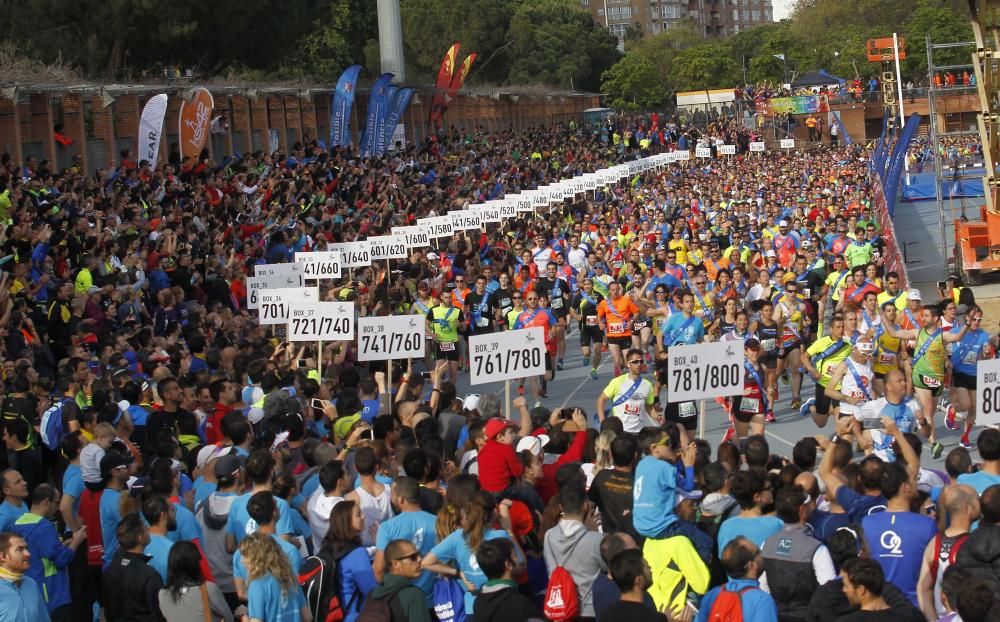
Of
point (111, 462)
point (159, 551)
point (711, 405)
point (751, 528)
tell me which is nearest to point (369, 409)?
point (111, 462)

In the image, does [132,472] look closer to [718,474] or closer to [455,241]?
[718,474]

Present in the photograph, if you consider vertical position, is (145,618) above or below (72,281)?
below

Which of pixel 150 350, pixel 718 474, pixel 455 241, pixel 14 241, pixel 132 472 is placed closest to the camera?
pixel 718 474

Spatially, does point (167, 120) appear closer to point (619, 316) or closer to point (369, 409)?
point (619, 316)

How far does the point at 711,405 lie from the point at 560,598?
1112 centimetres

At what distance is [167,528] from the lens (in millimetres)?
8477

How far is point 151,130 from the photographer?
25109 mm

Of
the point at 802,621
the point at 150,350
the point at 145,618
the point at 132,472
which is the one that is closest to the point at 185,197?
the point at 150,350

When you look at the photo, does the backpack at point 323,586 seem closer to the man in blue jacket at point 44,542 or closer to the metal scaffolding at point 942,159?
the man in blue jacket at point 44,542

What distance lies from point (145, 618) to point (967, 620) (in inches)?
173

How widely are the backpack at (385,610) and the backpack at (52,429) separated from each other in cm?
550

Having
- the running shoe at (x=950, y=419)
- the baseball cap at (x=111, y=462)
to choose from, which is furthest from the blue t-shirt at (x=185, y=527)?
the running shoe at (x=950, y=419)

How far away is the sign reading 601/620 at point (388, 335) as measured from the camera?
1541 centimetres

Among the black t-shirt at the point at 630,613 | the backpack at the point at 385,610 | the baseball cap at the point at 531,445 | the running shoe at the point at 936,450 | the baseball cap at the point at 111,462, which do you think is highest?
the baseball cap at the point at 111,462
